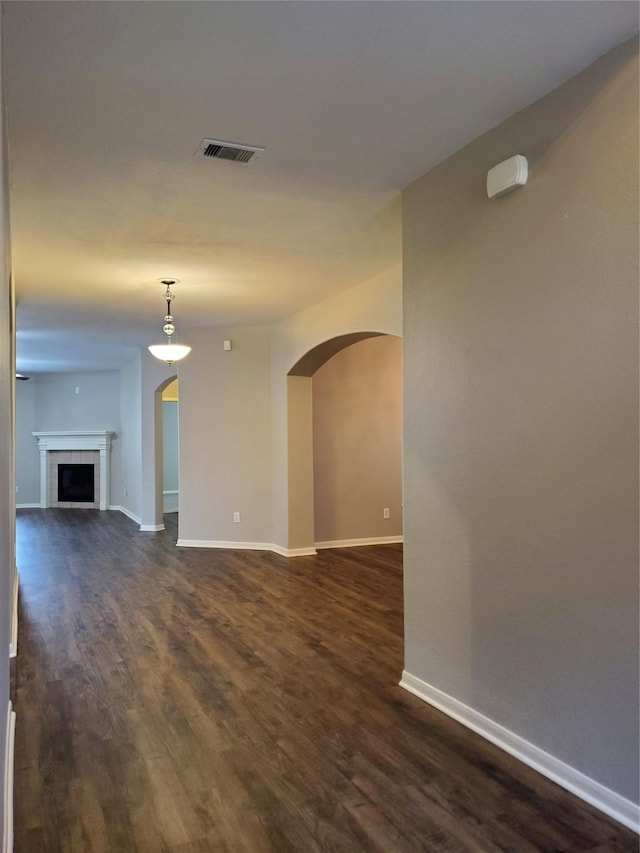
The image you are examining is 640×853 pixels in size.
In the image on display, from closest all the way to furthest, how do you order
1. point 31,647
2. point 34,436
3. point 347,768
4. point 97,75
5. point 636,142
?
1. point 636,142
2. point 97,75
3. point 347,768
4. point 31,647
5. point 34,436

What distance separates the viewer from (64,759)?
2688mm

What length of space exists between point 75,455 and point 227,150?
35.5ft

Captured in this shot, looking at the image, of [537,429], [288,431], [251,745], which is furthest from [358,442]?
[537,429]

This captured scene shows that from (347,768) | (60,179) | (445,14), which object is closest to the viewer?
(445,14)

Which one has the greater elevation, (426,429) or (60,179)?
(60,179)

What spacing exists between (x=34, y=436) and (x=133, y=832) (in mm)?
11924

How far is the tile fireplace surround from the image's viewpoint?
479 inches

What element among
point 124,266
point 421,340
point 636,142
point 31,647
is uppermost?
point 124,266

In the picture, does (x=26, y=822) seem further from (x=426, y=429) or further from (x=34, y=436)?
(x=34, y=436)

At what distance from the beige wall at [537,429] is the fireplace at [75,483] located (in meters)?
10.5

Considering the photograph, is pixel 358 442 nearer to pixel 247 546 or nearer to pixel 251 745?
pixel 247 546

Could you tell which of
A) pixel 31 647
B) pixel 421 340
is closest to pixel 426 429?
pixel 421 340

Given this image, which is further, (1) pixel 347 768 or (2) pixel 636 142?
(1) pixel 347 768

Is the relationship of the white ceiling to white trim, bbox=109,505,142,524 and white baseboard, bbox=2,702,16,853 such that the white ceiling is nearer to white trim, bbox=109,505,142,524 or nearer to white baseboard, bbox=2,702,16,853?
white baseboard, bbox=2,702,16,853
